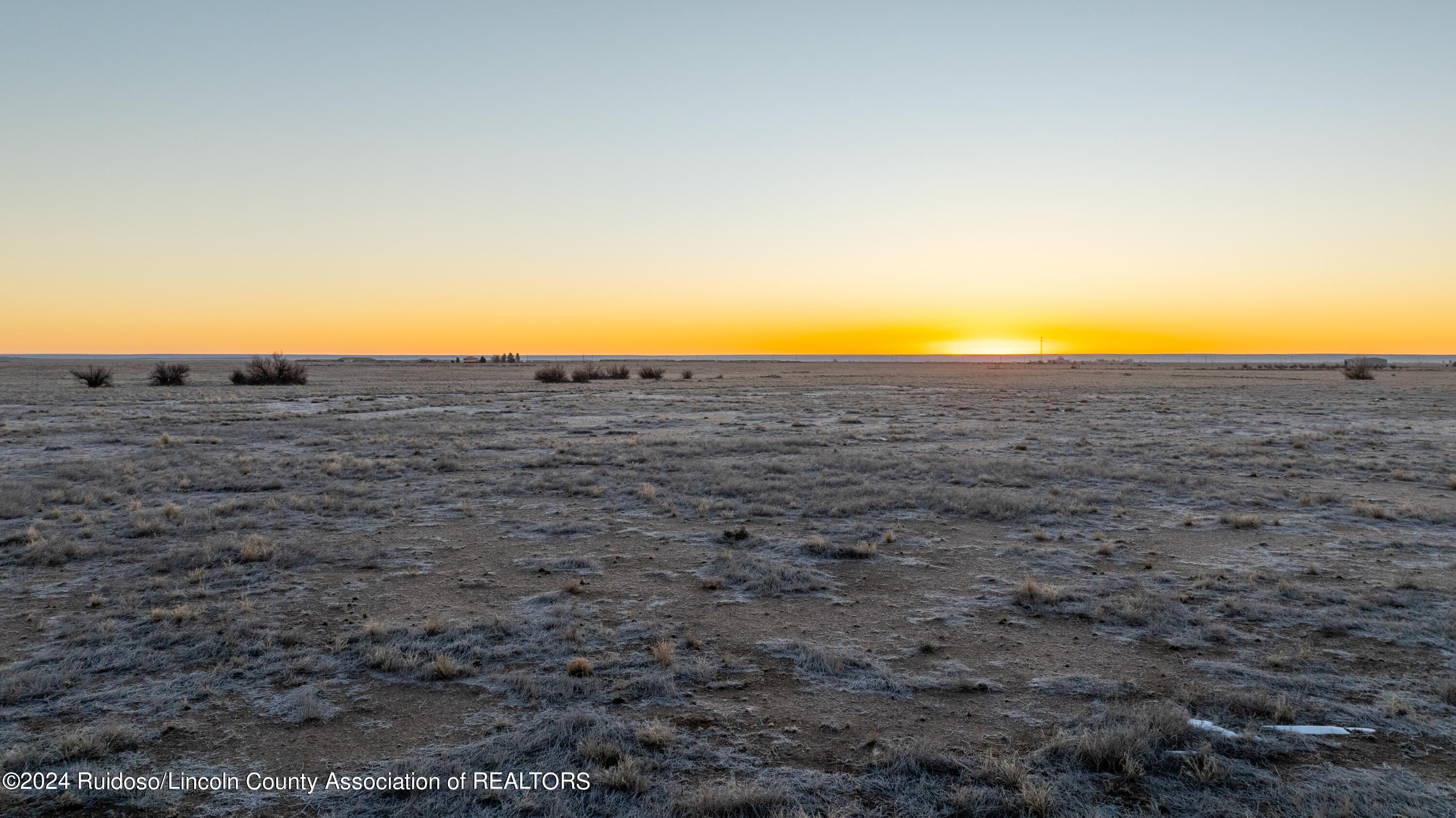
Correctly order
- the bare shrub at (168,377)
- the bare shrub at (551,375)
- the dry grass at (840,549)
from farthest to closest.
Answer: the bare shrub at (551,375) < the bare shrub at (168,377) < the dry grass at (840,549)

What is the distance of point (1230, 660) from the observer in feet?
19.9

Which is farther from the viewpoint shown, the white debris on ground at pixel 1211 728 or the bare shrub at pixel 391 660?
the bare shrub at pixel 391 660

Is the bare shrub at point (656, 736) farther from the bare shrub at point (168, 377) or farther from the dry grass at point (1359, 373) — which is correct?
the dry grass at point (1359, 373)

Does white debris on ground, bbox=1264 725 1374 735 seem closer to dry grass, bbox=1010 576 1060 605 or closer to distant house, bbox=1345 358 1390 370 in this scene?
dry grass, bbox=1010 576 1060 605

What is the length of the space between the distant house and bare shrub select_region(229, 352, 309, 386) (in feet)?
269

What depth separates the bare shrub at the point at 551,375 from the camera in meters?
55.2

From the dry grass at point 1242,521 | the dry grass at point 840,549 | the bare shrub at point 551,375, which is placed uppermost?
the bare shrub at point 551,375

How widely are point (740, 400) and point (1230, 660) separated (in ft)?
104

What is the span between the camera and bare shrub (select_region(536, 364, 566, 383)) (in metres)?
55.2

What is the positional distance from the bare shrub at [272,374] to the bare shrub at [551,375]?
52.3 ft

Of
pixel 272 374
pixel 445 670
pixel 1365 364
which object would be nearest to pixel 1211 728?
pixel 445 670

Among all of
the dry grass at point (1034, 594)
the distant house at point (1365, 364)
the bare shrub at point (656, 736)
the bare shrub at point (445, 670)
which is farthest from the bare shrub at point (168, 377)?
the distant house at point (1365, 364)

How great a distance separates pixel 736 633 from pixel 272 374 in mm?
52228

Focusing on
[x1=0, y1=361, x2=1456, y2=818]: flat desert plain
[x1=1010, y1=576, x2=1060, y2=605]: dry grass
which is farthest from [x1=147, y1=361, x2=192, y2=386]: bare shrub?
[x1=1010, y1=576, x2=1060, y2=605]: dry grass
